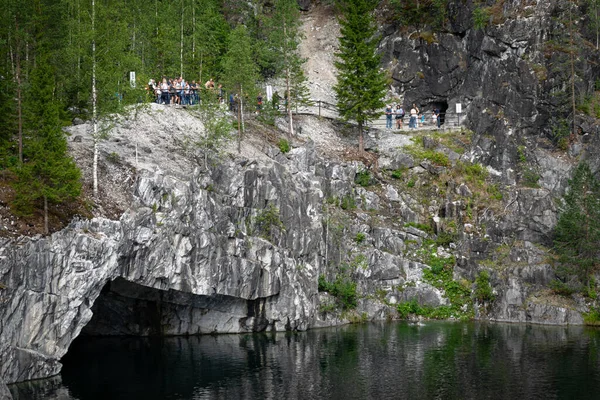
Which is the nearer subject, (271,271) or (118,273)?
(118,273)

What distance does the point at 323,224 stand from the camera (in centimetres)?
6147

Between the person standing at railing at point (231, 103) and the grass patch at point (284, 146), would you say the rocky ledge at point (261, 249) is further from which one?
the person standing at railing at point (231, 103)

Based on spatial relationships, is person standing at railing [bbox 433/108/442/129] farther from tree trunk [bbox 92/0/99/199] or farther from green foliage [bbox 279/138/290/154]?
tree trunk [bbox 92/0/99/199]

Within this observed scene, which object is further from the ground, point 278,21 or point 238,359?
point 278,21

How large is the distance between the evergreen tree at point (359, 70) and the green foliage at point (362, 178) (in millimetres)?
5613

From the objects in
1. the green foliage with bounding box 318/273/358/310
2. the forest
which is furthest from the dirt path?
the green foliage with bounding box 318/273/358/310

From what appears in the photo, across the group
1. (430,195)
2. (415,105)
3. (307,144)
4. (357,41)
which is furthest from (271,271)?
(415,105)

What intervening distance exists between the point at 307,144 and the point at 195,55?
56.9 ft

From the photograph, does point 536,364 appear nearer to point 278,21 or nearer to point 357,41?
point 357,41

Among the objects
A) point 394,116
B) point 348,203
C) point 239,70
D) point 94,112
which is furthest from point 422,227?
point 94,112

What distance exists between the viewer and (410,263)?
206 ft

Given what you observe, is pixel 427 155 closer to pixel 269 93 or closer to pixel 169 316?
pixel 269 93

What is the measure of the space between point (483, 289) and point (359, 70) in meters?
25.5

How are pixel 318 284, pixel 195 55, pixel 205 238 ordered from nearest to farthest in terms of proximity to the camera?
pixel 205 238 < pixel 318 284 < pixel 195 55
